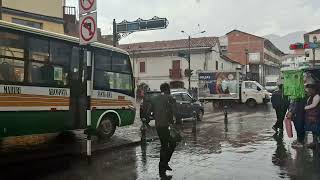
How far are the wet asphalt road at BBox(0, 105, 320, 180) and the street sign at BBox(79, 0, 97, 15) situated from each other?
11.8 feet

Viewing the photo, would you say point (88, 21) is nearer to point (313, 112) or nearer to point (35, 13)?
point (313, 112)

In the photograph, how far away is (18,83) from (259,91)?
2629 cm

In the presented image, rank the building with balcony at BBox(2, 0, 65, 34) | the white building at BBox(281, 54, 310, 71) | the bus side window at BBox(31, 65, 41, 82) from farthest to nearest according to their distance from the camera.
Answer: the building with balcony at BBox(2, 0, 65, 34)
the white building at BBox(281, 54, 310, 71)
the bus side window at BBox(31, 65, 41, 82)

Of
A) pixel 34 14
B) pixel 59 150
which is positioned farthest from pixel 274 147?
pixel 34 14

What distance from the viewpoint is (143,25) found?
22.1m

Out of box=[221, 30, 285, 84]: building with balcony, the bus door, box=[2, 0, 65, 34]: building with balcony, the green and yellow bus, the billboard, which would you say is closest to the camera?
the green and yellow bus

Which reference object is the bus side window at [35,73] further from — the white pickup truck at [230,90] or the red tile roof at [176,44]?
the red tile roof at [176,44]

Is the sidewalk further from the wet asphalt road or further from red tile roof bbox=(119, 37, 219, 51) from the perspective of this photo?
red tile roof bbox=(119, 37, 219, 51)

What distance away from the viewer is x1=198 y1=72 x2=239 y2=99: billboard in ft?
112

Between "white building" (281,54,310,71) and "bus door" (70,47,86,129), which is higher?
"white building" (281,54,310,71)

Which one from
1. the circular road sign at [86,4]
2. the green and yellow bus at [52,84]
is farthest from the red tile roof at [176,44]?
the circular road sign at [86,4]

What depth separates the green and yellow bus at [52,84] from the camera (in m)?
10.3

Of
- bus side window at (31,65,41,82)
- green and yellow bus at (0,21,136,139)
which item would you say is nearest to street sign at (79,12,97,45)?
green and yellow bus at (0,21,136,139)

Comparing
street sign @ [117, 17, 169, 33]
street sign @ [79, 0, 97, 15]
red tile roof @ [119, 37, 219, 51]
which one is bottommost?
street sign @ [79, 0, 97, 15]
